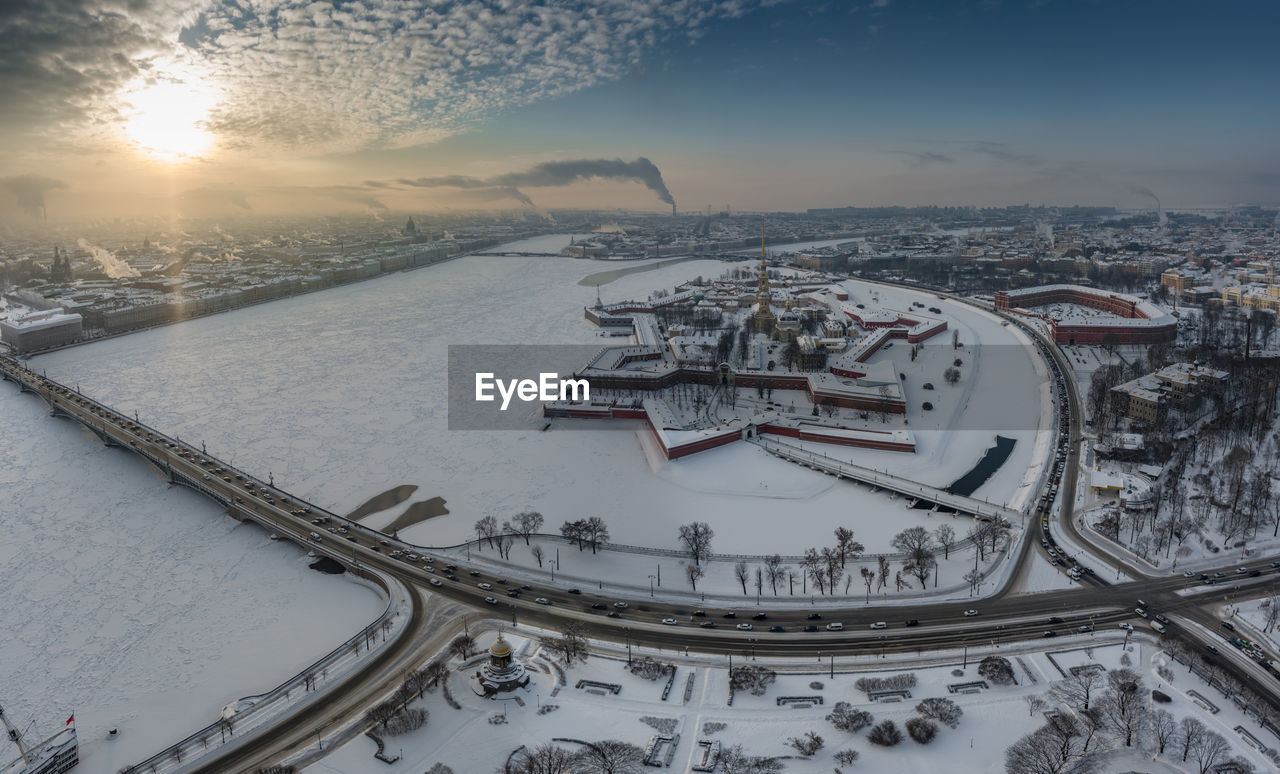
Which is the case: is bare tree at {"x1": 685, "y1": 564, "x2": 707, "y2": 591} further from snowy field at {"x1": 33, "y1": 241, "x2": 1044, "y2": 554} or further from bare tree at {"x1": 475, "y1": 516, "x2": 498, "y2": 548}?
bare tree at {"x1": 475, "y1": 516, "x2": 498, "y2": 548}

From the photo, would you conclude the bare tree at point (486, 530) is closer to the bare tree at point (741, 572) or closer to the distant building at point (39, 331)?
the bare tree at point (741, 572)

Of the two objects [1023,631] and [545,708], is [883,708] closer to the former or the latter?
[1023,631]

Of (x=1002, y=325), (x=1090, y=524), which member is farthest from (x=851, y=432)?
(x=1002, y=325)

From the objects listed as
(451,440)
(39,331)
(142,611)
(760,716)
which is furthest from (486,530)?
(39,331)

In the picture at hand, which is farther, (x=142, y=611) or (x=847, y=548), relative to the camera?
(x=847, y=548)

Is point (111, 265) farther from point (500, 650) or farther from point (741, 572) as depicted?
point (741, 572)
